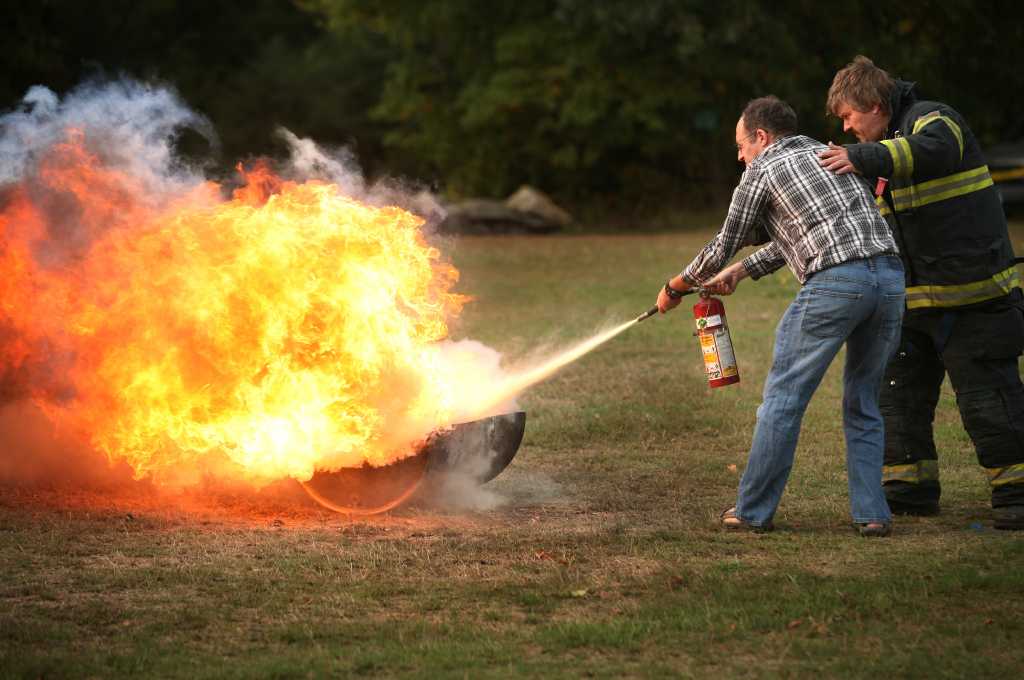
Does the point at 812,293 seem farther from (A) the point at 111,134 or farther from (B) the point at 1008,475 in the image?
(A) the point at 111,134

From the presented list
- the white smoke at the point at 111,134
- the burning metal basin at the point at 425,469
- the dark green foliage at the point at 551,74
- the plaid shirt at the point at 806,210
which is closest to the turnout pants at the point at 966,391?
the plaid shirt at the point at 806,210

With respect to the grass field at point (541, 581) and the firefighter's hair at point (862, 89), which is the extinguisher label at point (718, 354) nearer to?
the grass field at point (541, 581)

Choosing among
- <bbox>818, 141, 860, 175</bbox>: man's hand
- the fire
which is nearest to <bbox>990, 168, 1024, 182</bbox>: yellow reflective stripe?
the fire

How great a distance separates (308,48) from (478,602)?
35.5 meters

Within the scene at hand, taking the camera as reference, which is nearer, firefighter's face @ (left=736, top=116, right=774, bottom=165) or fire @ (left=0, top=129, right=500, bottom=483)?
firefighter's face @ (left=736, top=116, right=774, bottom=165)

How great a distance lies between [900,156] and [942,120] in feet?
1.27

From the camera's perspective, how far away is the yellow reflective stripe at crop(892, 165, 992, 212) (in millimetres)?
6922

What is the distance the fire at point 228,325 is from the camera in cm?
719

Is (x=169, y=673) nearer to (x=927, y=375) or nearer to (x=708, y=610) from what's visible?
(x=708, y=610)

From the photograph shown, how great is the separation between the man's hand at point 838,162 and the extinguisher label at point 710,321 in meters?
1.04

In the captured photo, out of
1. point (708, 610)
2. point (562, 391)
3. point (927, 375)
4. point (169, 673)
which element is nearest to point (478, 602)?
point (708, 610)

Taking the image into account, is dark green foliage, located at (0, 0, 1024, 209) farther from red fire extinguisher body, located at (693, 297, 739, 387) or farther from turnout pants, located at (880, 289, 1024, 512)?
red fire extinguisher body, located at (693, 297, 739, 387)

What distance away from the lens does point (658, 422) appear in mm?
9992

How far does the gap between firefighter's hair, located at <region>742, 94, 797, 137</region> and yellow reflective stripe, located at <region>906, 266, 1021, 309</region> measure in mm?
1137
